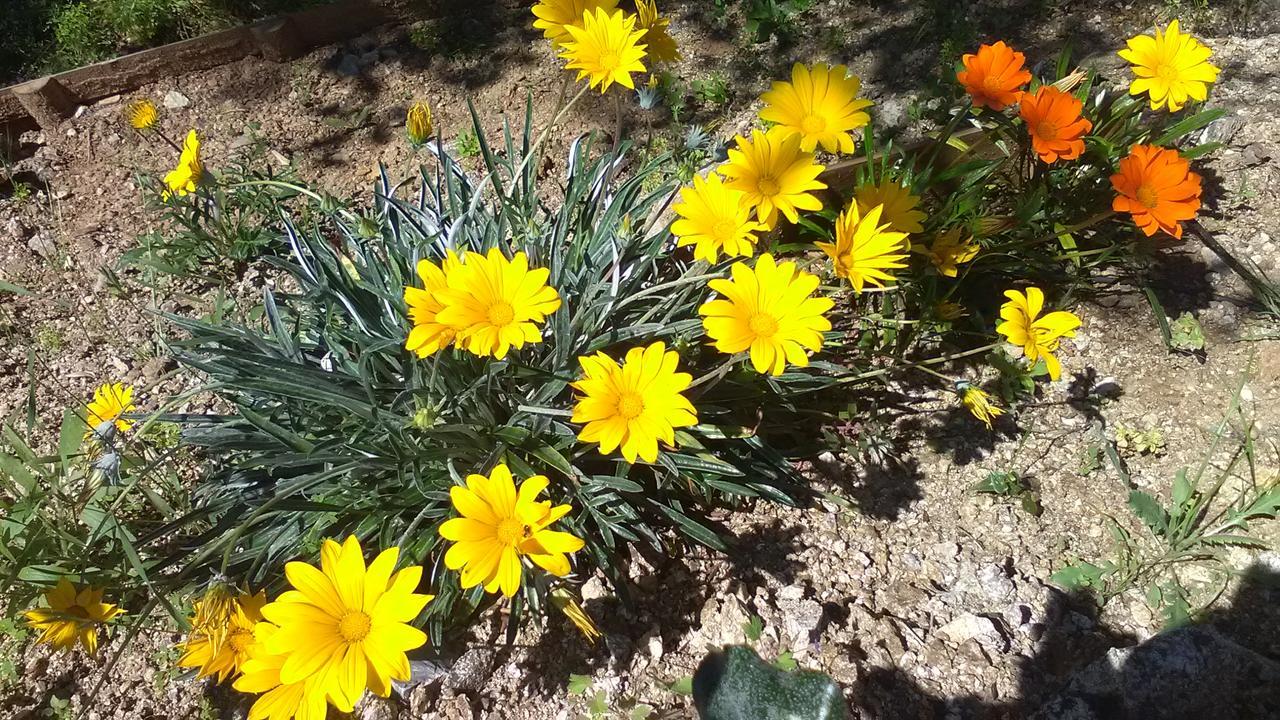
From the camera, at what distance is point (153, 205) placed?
114 inches

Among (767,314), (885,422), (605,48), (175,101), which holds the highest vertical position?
(605,48)

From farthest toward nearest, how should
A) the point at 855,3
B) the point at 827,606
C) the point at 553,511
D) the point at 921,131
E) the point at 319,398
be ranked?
the point at 855,3 → the point at 921,131 → the point at 827,606 → the point at 319,398 → the point at 553,511

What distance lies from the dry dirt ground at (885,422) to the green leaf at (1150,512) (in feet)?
0.18

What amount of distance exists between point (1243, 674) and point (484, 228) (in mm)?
1966

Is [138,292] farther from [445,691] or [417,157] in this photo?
[445,691]

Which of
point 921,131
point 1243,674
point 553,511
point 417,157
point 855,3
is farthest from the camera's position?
point 855,3

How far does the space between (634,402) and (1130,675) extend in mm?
1083

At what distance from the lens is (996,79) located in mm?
1811

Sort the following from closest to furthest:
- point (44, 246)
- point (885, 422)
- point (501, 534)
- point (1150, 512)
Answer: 1. point (501, 534)
2. point (1150, 512)
3. point (885, 422)
4. point (44, 246)

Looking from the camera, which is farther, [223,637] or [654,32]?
[654,32]

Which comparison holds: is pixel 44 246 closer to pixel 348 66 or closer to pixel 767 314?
pixel 348 66

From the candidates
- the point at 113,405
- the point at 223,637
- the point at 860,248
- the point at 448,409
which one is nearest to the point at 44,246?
the point at 113,405

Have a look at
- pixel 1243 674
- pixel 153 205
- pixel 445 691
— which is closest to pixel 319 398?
pixel 445 691

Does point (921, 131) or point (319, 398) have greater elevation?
point (921, 131)
